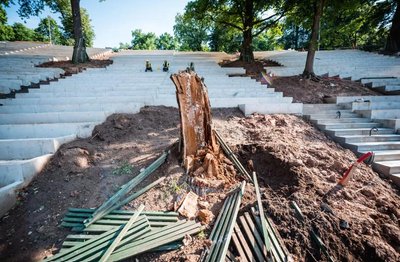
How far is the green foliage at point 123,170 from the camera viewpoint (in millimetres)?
4457

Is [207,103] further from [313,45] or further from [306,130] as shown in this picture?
[313,45]

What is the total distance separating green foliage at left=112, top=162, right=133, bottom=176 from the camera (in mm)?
4457

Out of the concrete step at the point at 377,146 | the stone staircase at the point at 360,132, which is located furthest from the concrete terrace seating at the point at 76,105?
the concrete step at the point at 377,146

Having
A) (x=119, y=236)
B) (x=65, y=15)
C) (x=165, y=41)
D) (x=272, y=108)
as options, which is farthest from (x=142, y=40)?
(x=119, y=236)

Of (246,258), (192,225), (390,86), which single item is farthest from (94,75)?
(390,86)

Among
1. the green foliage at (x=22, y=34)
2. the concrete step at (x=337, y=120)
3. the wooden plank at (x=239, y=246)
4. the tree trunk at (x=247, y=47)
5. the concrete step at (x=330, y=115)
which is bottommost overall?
the wooden plank at (x=239, y=246)

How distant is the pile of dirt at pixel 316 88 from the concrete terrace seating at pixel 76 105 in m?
1.09

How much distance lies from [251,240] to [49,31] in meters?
52.8

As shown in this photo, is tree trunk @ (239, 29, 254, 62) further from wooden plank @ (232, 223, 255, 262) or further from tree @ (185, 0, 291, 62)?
wooden plank @ (232, 223, 255, 262)

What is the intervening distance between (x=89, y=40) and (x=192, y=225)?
5122 cm

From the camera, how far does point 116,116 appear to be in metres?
6.39

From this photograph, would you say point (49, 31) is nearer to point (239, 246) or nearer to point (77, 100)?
point (77, 100)

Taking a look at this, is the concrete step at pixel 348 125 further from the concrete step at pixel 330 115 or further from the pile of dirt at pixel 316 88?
the pile of dirt at pixel 316 88

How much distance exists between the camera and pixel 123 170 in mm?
4516
